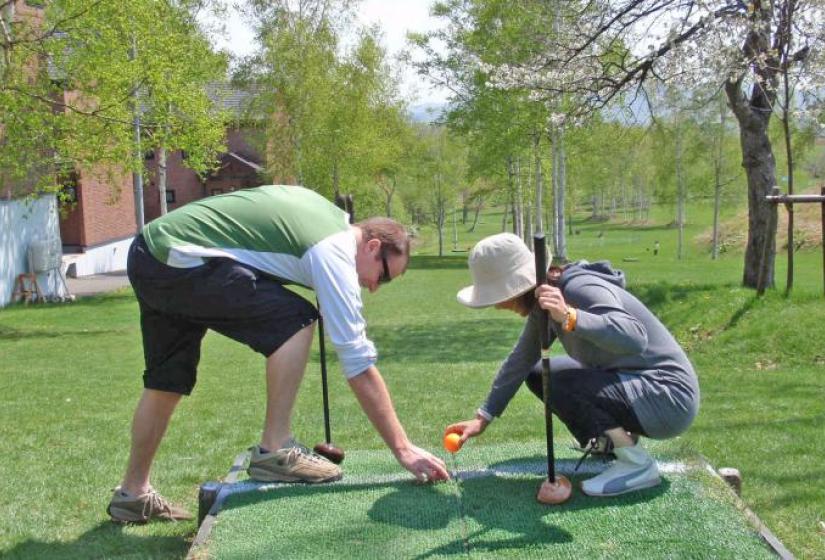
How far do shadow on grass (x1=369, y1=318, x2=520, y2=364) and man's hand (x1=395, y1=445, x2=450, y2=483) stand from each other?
7.95 metres

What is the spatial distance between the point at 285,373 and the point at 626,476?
1620 millimetres

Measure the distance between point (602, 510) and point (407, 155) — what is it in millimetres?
52403

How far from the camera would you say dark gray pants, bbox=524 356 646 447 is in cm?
379

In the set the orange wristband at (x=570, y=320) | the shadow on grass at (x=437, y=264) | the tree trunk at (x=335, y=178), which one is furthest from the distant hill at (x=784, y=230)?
the orange wristband at (x=570, y=320)

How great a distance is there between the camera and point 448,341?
14914 millimetres

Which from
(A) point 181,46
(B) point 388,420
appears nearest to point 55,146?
(A) point 181,46

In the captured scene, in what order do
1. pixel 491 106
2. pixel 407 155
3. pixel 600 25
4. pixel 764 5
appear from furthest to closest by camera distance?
pixel 407 155 < pixel 491 106 < pixel 600 25 < pixel 764 5

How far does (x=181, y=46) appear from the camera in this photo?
19.3 meters

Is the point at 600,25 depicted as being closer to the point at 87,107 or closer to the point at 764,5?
the point at 764,5

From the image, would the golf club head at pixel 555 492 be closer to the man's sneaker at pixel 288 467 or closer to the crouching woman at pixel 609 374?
the crouching woman at pixel 609 374

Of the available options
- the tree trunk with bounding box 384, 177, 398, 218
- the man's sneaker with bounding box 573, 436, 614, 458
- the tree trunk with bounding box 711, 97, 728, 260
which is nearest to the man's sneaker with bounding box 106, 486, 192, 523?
the man's sneaker with bounding box 573, 436, 614, 458

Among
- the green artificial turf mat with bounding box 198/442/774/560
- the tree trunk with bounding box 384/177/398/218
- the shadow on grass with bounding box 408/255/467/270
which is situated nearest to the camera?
the green artificial turf mat with bounding box 198/442/774/560

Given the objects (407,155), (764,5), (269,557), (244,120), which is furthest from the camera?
(407,155)

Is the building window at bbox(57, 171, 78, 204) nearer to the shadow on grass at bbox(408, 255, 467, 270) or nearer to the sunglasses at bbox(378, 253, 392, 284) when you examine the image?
the shadow on grass at bbox(408, 255, 467, 270)
